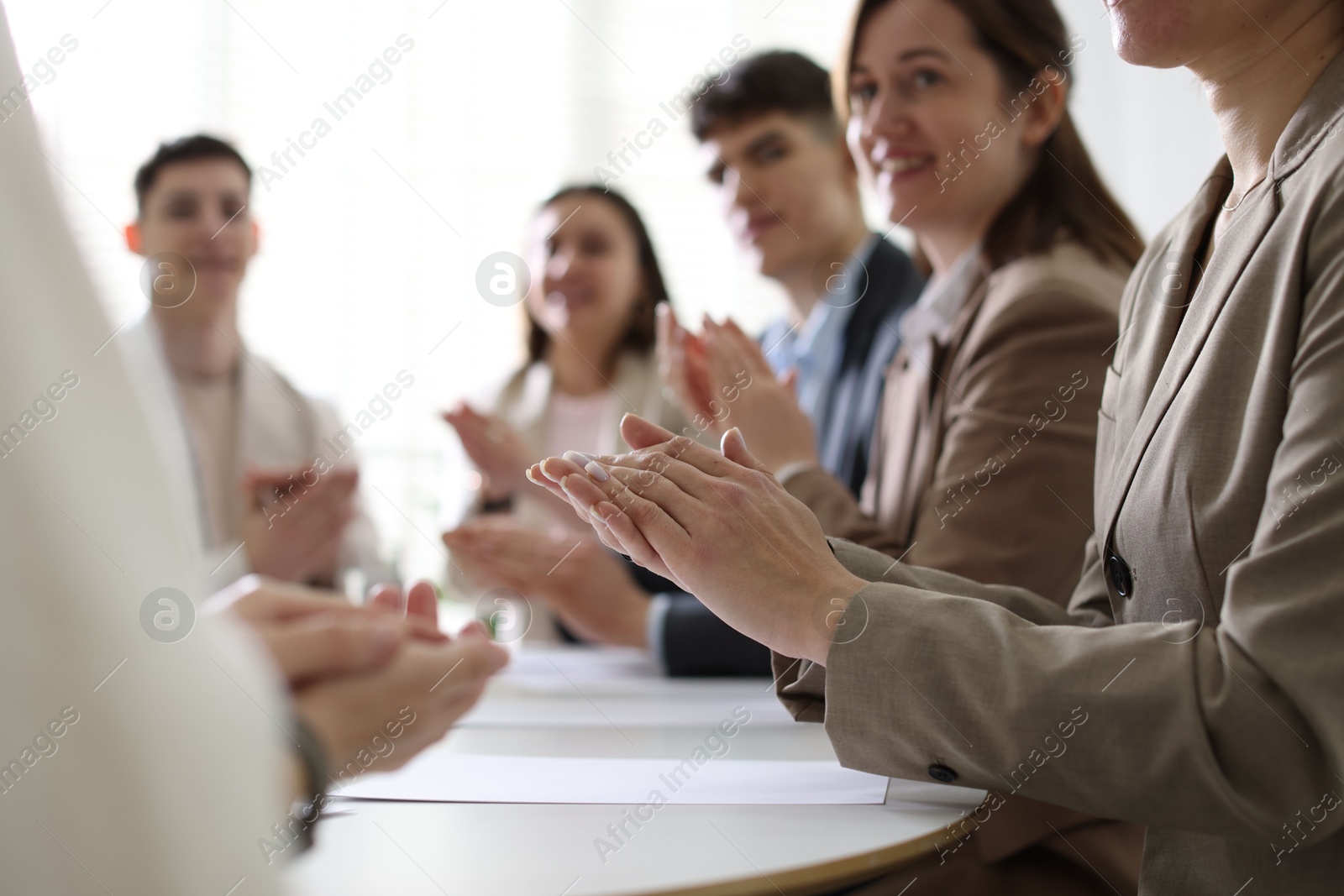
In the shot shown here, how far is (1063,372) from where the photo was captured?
1.05m

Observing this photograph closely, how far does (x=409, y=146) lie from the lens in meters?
3.22

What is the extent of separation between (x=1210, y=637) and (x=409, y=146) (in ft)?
10.2

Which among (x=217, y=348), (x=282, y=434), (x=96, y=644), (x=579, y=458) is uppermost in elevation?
(x=217, y=348)

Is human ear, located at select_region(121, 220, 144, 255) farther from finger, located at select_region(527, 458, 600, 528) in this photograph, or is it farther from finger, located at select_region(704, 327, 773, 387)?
finger, located at select_region(527, 458, 600, 528)

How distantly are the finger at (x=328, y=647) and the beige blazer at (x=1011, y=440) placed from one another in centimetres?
59

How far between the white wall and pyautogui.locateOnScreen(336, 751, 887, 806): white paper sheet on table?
239cm

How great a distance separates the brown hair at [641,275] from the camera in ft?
7.80

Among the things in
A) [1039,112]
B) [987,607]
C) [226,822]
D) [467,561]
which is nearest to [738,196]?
[1039,112]

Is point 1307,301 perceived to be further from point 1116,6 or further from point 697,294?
point 697,294

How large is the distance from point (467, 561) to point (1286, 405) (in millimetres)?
1311

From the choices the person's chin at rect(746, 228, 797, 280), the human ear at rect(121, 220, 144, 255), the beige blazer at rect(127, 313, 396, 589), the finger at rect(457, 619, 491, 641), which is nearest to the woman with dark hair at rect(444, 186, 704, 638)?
the beige blazer at rect(127, 313, 396, 589)

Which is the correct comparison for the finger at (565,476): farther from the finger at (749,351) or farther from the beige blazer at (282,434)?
the beige blazer at (282,434)

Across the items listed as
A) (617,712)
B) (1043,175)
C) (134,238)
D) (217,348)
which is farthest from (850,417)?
(134,238)

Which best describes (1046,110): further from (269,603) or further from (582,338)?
(582,338)
